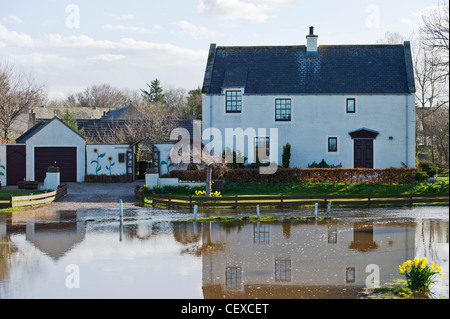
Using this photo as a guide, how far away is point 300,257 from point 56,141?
2380cm

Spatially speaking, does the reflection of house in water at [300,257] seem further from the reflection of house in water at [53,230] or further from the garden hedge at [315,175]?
the garden hedge at [315,175]

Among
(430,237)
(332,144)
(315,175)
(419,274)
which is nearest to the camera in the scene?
(419,274)

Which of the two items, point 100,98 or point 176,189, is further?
point 100,98

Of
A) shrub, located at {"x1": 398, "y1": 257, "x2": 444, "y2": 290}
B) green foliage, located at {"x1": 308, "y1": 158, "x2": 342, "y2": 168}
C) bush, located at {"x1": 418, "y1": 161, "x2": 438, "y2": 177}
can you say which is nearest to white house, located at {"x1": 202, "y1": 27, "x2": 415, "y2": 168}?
green foliage, located at {"x1": 308, "y1": 158, "x2": 342, "y2": 168}

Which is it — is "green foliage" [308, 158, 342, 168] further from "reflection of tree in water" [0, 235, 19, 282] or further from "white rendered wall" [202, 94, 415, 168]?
"reflection of tree in water" [0, 235, 19, 282]

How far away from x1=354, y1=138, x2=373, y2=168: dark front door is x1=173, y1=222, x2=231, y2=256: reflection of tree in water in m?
16.3

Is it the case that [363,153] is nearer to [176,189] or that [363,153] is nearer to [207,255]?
[176,189]

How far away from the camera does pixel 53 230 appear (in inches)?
813

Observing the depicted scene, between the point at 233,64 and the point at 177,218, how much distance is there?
55.9 ft

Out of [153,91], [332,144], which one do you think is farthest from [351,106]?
[153,91]

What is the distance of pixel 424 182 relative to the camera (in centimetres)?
3150

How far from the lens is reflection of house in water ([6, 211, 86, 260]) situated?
17.4m

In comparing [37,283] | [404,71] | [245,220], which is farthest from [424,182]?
[37,283]

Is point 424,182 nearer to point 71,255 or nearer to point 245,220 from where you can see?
point 245,220
